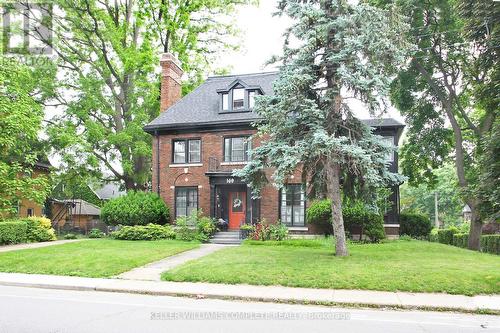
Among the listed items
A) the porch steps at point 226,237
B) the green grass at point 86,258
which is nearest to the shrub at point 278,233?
the porch steps at point 226,237

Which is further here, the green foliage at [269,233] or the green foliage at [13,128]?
the green foliage at [269,233]

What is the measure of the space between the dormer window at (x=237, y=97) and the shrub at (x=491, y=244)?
15.3 m

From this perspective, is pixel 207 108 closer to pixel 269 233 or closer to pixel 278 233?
pixel 269 233

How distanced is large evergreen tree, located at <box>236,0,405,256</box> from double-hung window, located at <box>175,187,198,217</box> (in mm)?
9808

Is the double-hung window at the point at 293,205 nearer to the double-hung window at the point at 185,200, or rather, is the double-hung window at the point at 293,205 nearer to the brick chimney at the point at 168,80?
the double-hung window at the point at 185,200

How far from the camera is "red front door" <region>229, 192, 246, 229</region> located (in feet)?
78.6

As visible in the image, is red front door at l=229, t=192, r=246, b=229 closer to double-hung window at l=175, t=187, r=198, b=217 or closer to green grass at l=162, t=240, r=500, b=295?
double-hung window at l=175, t=187, r=198, b=217

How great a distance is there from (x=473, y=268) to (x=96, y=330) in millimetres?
10254

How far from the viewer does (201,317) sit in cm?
768

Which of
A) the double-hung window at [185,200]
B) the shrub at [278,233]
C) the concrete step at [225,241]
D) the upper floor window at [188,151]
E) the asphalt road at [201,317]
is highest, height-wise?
the upper floor window at [188,151]

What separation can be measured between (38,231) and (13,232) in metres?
Answer: 1.42

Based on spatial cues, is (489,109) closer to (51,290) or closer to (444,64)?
→ (444,64)

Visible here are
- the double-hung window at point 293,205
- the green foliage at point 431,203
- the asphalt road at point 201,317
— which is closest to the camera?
the asphalt road at point 201,317

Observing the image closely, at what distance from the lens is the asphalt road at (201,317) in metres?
6.86
